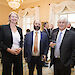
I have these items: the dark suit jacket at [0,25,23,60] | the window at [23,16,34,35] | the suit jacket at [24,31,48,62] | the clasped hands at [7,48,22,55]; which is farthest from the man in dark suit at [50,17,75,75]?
the window at [23,16,34,35]

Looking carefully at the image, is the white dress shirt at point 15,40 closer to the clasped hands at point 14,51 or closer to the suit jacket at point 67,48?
the clasped hands at point 14,51

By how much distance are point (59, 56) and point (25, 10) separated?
6.62 metres

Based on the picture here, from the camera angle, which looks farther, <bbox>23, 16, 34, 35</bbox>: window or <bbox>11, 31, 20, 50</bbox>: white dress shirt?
<bbox>23, 16, 34, 35</bbox>: window

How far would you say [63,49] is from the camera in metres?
1.90

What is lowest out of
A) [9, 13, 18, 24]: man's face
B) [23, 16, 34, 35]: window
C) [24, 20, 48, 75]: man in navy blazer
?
[24, 20, 48, 75]: man in navy blazer

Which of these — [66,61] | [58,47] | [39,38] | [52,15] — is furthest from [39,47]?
[52,15]

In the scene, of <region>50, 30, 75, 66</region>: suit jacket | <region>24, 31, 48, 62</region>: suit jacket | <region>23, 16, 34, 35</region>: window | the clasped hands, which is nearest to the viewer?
<region>50, 30, 75, 66</region>: suit jacket

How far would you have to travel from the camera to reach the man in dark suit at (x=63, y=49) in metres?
1.88

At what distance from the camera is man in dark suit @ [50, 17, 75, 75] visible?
6.18 feet

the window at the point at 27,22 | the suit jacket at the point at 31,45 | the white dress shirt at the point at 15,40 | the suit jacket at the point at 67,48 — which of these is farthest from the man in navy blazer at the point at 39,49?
the window at the point at 27,22

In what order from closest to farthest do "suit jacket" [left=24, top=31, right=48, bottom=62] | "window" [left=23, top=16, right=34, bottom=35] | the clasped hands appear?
the clasped hands, "suit jacket" [left=24, top=31, right=48, bottom=62], "window" [left=23, top=16, right=34, bottom=35]

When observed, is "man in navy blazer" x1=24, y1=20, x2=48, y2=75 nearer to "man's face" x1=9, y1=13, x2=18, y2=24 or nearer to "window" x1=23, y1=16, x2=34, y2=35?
"man's face" x1=9, y1=13, x2=18, y2=24

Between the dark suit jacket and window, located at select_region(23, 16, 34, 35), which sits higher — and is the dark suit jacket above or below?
below

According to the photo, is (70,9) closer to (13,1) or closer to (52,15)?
(52,15)
